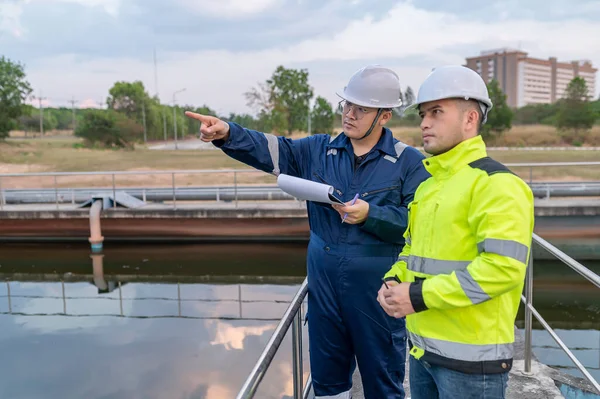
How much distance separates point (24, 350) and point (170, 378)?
2219mm

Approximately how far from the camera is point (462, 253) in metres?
1.42

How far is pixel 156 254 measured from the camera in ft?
35.8

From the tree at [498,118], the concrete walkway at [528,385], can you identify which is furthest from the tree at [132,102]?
A: the concrete walkway at [528,385]

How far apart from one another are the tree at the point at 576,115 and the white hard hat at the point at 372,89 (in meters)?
44.1

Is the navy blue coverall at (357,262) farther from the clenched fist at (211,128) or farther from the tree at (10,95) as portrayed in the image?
the tree at (10,95)

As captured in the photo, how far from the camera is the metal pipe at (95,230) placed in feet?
35.8

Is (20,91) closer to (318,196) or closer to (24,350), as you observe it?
(24,350)

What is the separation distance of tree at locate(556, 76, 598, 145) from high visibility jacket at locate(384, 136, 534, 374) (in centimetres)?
4459

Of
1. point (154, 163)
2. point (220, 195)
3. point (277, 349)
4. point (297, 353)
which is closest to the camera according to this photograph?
point (277, 349)

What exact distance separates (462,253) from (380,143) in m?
0.77

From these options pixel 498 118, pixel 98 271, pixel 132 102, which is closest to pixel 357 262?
pixel 98 271

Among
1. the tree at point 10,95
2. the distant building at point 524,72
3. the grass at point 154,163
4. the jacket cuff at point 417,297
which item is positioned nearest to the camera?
the jacket cuff at point 417,297

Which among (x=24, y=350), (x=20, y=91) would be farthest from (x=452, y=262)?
(x=20, y=91)

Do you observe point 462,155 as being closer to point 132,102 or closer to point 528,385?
point 528,385
